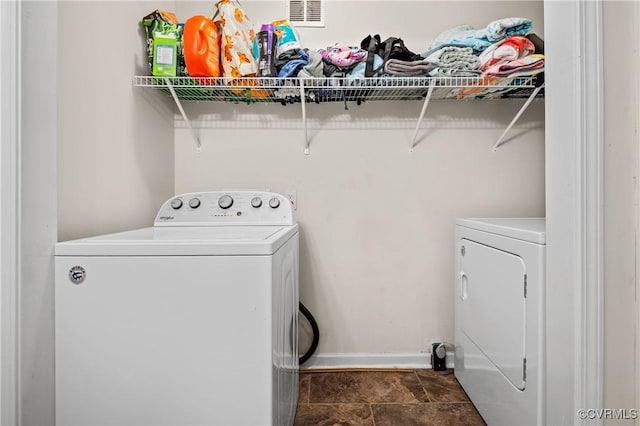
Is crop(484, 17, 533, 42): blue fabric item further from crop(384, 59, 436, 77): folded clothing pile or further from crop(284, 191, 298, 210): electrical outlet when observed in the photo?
crop(284, 191, 298, 210): electrical outlet

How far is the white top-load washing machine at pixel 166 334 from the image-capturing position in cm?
82

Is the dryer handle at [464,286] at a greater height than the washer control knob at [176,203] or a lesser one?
lesser

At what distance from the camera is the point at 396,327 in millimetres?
1859

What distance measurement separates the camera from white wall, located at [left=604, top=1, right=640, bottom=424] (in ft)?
2.55

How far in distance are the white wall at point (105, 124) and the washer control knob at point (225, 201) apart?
353 millimetres

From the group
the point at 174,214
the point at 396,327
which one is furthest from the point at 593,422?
the point at 174,214

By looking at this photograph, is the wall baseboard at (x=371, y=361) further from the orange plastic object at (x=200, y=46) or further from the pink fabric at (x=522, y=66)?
the orange plastic object at (x=200, y=46)

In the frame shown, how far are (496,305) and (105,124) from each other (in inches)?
67.1

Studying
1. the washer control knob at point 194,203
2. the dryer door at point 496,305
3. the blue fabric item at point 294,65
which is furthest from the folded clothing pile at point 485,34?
the washer control knob at point 194,203

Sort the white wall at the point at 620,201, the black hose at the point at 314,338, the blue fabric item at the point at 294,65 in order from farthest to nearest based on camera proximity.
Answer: the black hose at the point at 314,338 < the blue fabric item at the point at 294,65 < the white wall at the point at 620,201

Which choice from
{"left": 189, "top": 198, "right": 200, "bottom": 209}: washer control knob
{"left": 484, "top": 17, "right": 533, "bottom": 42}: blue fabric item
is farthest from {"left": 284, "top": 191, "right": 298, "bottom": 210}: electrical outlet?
{"left": 484, "top": 17, "right": 533, "bottom": 42}: blue fabric item

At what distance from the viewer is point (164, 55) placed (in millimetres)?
1481

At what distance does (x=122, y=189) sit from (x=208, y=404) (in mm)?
1002

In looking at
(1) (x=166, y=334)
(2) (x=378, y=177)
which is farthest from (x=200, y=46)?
(1) (x=166, y=334)
